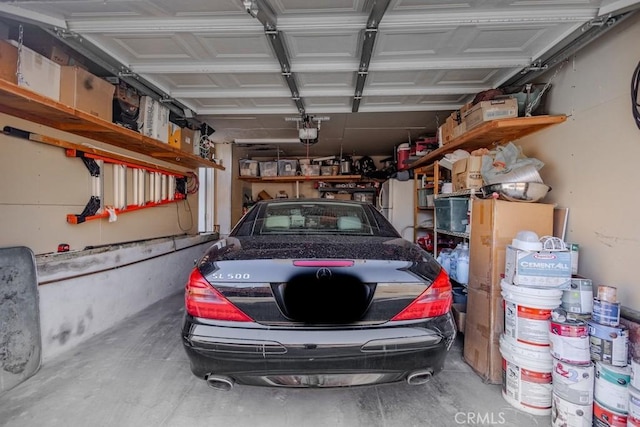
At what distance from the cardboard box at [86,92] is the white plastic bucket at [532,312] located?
343 centimetres

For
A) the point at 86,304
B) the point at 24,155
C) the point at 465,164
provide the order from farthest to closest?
the point at 465,164 → the point at 86,304 → the point at 24,155

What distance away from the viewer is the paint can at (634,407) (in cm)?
137

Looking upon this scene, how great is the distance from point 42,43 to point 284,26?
1.94m

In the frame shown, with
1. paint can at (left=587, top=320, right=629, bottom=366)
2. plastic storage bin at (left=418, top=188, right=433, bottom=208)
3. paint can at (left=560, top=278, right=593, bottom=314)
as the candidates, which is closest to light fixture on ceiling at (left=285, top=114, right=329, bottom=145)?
plastic storage bin at (left=418, top=188, right=433, bottom=208)

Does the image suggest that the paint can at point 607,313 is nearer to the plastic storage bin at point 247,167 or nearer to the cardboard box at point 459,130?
the cardboard box at point 459,130

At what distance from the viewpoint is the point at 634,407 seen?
54.7 inches

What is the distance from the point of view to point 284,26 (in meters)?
2.03

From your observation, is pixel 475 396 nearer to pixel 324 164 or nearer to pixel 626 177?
pixel 626 177

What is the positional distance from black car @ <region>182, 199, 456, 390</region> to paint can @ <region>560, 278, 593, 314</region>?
3.05ft

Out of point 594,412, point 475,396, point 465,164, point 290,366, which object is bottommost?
point 475,396

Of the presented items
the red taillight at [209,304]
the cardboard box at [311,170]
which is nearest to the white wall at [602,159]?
the red taillight at [209,304]

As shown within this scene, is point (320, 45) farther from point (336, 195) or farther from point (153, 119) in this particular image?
point (336, 195)

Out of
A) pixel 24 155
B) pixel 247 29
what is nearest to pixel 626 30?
pixel 247 29

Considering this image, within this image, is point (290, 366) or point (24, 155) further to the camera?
point (24, 155)
